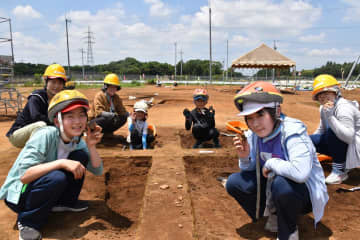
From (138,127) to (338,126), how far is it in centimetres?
333

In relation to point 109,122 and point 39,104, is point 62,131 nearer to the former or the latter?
point 39,104

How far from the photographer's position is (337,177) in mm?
3271

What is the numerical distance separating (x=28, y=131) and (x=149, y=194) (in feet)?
4.76

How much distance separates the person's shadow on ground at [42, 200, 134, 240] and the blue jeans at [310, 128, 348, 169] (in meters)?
2.48

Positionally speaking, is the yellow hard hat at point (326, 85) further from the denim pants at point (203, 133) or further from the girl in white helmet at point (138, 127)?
the girl in white helmet at point (138, 127)

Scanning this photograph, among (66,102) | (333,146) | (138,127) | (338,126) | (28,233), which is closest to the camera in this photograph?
(28,233)

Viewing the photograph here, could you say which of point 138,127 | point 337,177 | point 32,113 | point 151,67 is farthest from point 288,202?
point 151,67

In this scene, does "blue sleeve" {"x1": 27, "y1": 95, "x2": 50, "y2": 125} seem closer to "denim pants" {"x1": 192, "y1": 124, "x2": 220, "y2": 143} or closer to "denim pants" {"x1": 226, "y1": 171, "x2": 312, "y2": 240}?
"denim pants" {"x1": 192, "y1": 124, "x2": 220, "y2": 143}

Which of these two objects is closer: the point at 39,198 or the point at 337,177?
the point at 39,198

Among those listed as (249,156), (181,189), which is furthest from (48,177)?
(249,156)

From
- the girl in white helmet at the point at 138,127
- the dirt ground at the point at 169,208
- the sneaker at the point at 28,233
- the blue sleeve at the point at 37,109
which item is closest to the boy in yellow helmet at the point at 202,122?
the girl in white helmet at the point at 138,127

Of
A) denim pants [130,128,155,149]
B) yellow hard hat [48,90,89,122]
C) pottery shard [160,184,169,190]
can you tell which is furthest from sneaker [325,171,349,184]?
denim pants [130,128,155,149]

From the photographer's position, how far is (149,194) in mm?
2773

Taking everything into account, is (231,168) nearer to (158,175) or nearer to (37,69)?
(158,175)
